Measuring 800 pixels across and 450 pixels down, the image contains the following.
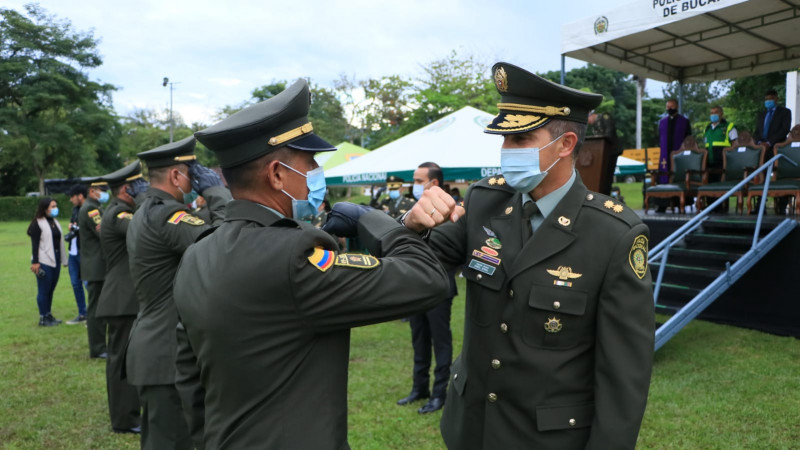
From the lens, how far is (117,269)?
5293 millimetres

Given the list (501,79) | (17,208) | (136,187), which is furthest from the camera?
(17,208)

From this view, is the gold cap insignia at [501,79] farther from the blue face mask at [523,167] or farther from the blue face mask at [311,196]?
the blue face mask at [311,196]

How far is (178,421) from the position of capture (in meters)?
3.52

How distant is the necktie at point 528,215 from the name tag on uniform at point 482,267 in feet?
0.62

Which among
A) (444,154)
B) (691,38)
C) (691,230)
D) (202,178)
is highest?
(691,38)

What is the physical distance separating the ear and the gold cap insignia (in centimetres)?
29

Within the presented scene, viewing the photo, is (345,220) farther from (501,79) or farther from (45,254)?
(45,254)

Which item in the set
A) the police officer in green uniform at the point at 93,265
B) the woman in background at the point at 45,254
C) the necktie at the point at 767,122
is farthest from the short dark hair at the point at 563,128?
the necktie at the point at 767,122

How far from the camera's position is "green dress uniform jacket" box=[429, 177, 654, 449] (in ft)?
6.22

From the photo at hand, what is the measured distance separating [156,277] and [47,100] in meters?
42.8

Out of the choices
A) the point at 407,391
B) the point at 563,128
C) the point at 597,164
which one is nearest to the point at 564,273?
the point at 563,128

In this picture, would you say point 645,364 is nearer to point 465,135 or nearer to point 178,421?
point 178,421

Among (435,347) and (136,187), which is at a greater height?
(136,187)

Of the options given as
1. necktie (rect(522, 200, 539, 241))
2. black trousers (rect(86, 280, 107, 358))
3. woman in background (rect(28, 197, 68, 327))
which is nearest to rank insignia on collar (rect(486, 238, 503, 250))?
necktie (rect(522, 200, 539, 241))
